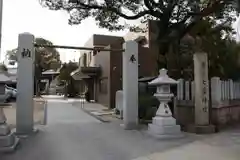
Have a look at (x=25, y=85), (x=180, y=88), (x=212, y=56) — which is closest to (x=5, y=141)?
(x=25, y=85)

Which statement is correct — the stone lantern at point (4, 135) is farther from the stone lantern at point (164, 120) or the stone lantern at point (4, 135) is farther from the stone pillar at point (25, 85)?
the stone lantern at point (164, 120)

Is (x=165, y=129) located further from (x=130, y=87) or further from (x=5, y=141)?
(x=5, y=141)

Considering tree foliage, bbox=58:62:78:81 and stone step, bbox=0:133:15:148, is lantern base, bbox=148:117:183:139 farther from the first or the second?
tree foliage, bbox=58:62:78:81

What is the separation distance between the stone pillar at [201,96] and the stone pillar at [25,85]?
555cm

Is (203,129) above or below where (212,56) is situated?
below

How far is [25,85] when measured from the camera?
1013 centimetres

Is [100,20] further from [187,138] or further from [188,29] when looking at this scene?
[187,138]

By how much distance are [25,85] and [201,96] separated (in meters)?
6.00

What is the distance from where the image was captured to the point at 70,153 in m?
7.36

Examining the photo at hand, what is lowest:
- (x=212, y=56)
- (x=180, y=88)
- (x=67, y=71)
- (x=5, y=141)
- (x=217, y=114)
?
(x=5, y=141)

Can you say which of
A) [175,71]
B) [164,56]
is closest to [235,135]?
[175,71]

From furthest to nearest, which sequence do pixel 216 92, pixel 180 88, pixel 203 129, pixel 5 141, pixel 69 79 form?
pixel 69 79, pixel 180 88, pixel 216 92, pixel 203 129, pixel 5 141

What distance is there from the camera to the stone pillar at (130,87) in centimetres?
1139

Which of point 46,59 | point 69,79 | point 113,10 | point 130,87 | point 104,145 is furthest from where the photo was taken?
point 46,59
